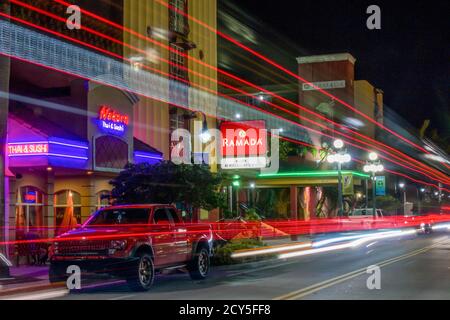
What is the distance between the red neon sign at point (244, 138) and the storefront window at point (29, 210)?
11.5 m

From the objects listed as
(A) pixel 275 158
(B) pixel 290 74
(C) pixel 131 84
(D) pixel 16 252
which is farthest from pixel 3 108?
(B) pixel 290 74

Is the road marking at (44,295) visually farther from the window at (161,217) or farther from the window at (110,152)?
the window at (110,152)

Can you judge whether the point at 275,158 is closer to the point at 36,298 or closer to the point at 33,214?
the point at 33,214

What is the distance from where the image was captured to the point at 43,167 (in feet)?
72.4

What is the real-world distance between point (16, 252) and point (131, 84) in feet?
35.6

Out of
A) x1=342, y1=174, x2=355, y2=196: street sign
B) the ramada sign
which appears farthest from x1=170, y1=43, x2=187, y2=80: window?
x1=342, y1=174, x2=355, y2=196: street sign

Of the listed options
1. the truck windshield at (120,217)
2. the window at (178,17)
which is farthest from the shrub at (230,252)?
the window at (178,17)

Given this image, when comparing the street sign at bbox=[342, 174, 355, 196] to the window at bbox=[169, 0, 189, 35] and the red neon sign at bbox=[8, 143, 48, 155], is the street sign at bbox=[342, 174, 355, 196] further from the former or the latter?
the red neon sign at bbox=[8, 143, 48, 155]

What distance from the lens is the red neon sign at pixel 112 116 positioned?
2489 cm

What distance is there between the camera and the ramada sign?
31.9 meters

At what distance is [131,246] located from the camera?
Result: 1395 cm

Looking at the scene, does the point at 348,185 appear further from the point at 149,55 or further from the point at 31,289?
the point at 31,289

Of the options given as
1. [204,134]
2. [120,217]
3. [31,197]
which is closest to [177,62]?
[204,134]

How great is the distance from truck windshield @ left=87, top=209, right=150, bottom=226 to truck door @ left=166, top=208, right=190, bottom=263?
97 centimetres
